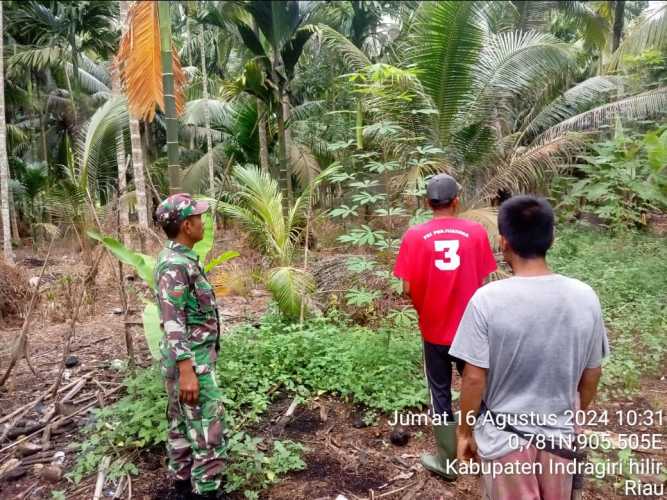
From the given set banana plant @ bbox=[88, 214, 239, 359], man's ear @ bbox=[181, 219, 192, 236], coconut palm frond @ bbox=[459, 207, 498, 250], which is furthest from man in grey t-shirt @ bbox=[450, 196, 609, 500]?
coconut palm frond @ bbox=[459, 207, 498, 250]

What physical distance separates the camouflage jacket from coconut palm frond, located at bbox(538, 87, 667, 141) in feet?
27.1

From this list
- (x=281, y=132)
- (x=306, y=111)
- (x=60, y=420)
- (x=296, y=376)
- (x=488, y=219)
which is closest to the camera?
(x=60, y=420)

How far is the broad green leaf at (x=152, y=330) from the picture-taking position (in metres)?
3.25

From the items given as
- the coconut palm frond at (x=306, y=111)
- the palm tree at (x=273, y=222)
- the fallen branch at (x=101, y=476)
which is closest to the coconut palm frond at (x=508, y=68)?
the palm tree at (x=273, y=222)

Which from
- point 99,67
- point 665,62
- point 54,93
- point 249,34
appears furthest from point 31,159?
point 665,62

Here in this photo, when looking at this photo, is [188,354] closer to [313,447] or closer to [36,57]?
[313,447]

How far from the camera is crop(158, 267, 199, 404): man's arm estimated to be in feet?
8.36

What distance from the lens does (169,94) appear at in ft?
15.2

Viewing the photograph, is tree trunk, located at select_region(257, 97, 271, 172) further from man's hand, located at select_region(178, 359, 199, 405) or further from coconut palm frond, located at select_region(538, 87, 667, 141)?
man's hand, located at select_region(178, 359, 199, 405)

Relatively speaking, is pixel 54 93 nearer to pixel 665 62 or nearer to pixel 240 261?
pixel 240 261

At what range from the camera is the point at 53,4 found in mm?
10812

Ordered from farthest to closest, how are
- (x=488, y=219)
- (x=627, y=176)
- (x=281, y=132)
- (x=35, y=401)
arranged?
(x=281, y=132)
(x=627, y=176)
(x=488, y=219)
(x=35, y=401)

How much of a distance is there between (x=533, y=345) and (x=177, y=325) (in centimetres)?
174

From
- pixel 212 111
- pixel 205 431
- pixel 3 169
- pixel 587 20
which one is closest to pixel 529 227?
pixel 205 431
